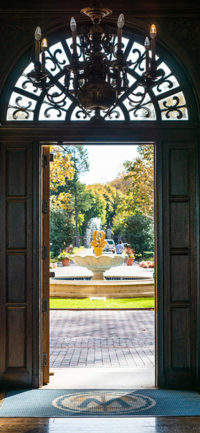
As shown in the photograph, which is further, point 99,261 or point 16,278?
point 99,261

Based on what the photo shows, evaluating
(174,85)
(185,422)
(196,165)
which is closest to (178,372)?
(185,422)

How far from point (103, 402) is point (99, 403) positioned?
0.15 feet

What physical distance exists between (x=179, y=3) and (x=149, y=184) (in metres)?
11.3

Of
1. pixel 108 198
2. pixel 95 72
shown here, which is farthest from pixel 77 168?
pixel 95 72

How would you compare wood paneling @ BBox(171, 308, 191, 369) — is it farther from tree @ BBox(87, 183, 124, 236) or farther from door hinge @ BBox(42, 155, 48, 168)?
tree @ BBox(87, 183, 124, 236)

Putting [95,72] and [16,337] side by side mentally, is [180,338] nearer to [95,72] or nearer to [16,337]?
[16,337]

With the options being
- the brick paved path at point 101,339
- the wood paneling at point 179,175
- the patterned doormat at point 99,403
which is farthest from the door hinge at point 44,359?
the wood paneling at point 179,175

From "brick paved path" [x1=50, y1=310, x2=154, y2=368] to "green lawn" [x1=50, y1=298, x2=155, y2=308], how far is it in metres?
0.53

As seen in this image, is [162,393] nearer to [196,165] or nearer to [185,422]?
[185,422]

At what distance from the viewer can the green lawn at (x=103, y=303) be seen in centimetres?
1034

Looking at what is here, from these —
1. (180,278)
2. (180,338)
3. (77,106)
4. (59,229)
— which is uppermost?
(77,106)

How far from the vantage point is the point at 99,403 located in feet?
14.3

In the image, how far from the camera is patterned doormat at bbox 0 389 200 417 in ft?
13.5

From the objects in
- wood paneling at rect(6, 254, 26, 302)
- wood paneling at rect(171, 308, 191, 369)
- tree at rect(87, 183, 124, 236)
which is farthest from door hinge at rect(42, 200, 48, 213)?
tree at rect(87, 183, 124, 236)
